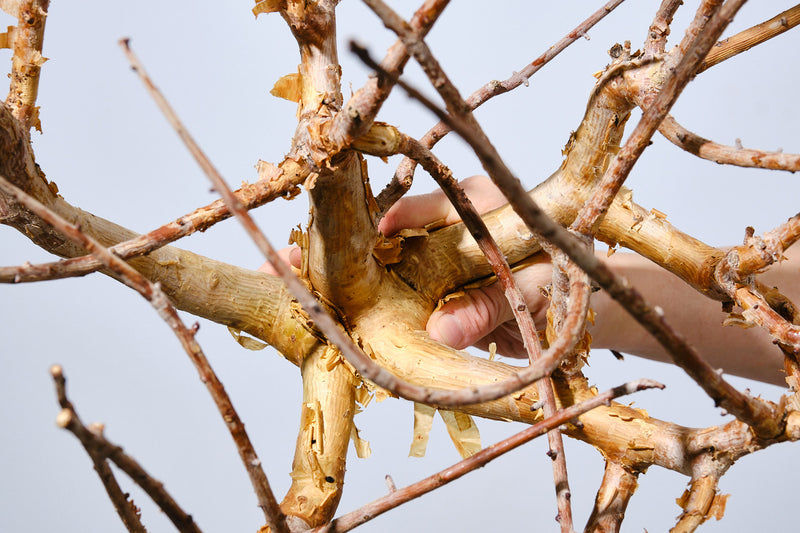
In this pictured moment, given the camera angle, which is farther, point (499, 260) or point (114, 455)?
point (499, 260)

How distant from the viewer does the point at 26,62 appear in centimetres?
55

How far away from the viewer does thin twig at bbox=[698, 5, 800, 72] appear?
0.53m

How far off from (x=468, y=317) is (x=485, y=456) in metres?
0.36

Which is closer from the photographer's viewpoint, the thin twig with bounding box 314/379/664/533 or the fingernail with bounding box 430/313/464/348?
the thin twig with bounding box 314/379/664/533

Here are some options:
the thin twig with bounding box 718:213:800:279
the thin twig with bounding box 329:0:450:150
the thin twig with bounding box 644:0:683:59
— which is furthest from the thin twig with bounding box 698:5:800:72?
the thin twig with bounding box 329:0:450:150

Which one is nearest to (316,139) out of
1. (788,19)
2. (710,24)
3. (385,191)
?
(385,191)

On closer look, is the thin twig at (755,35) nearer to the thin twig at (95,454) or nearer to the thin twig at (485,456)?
the thin twig at (485,456)

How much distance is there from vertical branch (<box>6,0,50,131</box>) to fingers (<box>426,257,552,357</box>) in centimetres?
42

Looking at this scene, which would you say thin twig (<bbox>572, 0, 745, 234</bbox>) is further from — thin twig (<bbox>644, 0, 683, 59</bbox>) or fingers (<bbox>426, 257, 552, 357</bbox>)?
fingers (<bbox>426, 257, 552, 357</bbox>)

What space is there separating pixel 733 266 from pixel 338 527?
38 centimetres

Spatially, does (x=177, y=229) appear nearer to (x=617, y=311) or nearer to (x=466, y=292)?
(x=466, y=292)

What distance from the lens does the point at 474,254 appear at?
0.73 m

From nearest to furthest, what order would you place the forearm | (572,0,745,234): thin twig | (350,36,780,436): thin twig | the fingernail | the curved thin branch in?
(350,36,780,436): thin twig < (572,0,745,234): thin twig < the curved thin branch < the fingernail < the forearm

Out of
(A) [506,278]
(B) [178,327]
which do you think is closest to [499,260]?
(A) [506,278]
